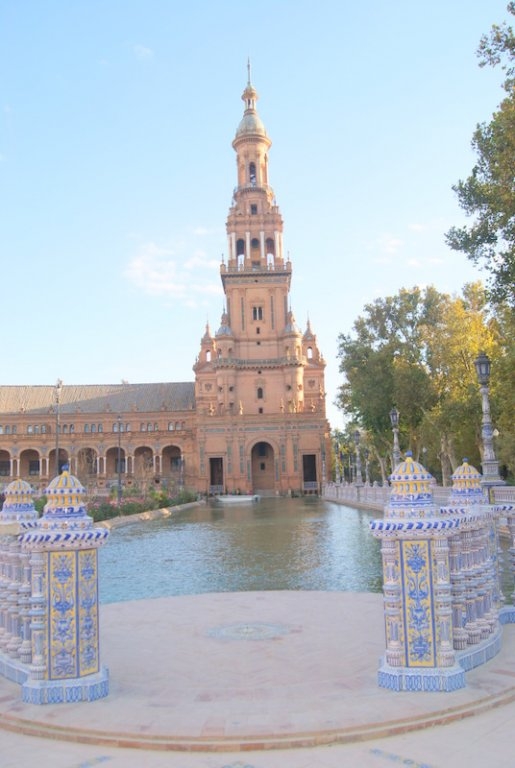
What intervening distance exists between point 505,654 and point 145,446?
71222mm

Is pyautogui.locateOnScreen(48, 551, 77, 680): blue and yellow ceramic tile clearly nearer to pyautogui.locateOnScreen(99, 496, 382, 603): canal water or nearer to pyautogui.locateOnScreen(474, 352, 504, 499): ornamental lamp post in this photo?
pyautogui.locateOnScreen(99, 496, 382, 603): canal water

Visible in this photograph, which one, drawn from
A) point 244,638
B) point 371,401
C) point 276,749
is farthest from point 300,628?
point 371,401

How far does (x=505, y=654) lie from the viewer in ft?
23.7

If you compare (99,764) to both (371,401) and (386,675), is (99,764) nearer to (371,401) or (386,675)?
(386,675)

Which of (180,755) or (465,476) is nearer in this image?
(180,755)

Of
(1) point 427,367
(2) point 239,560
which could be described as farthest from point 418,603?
(1) point 427,367

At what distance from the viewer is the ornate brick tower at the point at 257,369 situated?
67.7 meters

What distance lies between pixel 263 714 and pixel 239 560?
11.8 meters

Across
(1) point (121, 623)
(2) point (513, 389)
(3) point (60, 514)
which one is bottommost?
(1) point (121, 623)

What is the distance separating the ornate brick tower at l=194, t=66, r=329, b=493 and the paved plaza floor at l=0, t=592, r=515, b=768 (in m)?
59.6

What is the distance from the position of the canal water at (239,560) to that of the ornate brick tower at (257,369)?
126ft

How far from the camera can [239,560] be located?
17266mm

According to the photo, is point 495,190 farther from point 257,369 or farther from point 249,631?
point 257,369

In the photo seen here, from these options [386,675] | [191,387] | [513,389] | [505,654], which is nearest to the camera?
[386,675]
